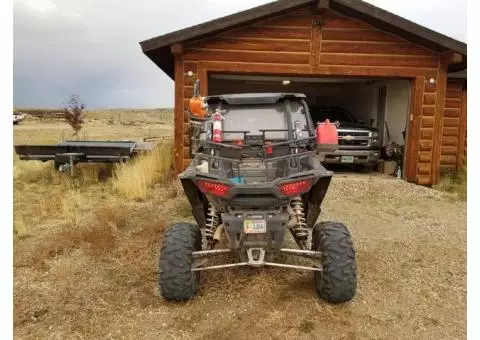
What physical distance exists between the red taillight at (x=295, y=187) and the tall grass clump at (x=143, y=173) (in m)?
5.87

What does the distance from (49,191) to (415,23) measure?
31.9 ft

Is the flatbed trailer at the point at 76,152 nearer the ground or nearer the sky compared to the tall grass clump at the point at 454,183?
nearer the sky

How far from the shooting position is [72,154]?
11.1m

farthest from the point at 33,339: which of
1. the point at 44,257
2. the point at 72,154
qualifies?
the point at 72,154

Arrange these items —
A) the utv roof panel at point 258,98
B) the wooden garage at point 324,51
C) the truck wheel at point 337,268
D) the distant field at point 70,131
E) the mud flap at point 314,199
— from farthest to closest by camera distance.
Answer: the distant field at point 70,131, the wooden garage at point 324,51, the utv roof panel at point 258,98, the mud flap at point 314,199, the truck wheel at point 337,268

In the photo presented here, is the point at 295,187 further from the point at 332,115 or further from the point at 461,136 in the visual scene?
the point at 461,136

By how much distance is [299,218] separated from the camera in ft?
14.5

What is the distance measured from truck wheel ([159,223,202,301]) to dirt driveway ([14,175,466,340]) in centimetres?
18

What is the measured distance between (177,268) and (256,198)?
3.32 feet

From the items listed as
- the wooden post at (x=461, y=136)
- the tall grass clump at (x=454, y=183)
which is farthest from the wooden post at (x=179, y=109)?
the wooden post at (x=461, y=136)

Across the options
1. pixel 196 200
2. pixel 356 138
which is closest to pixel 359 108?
pixel 356 138

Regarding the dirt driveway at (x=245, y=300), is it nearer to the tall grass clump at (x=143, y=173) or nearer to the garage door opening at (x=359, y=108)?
the tall grass clump at (x=143, y=173)

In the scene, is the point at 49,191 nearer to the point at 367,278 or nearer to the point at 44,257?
the point at 44,257

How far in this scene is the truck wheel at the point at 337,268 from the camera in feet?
13.0
